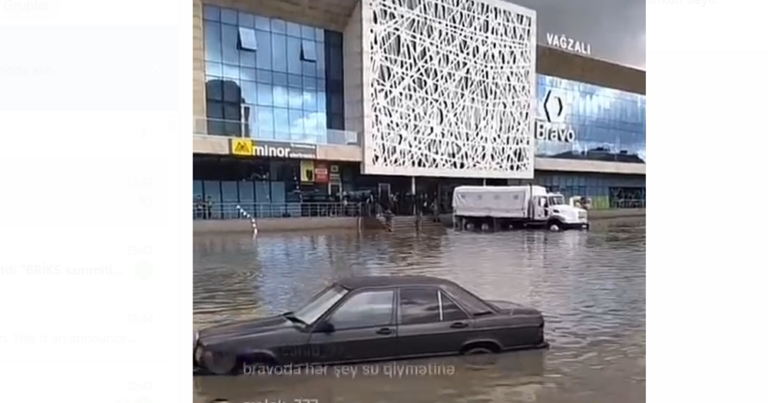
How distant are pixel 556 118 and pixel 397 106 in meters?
3.69

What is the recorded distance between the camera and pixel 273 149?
5.05 meters

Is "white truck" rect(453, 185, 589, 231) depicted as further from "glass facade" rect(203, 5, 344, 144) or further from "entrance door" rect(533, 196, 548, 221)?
"glass facade" rect(203, 5, 344, 144)

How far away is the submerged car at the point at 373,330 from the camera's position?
1364 mm

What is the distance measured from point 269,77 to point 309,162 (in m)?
1.43

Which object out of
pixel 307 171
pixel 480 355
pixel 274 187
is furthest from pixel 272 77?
pixel 480 355

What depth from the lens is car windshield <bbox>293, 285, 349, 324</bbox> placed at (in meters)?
1.50

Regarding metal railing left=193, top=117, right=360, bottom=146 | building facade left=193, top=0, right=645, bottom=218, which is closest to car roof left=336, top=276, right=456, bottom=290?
building facade left=193, top=0, right=645, bottom=218

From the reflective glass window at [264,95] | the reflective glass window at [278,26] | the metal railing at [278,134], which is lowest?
the metal railing at [278,134]

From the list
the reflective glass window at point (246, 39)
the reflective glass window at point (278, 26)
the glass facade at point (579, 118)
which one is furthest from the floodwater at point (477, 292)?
the reflective glass window at point (278, 26)

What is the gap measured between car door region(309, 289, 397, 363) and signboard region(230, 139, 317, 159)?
3.34 meters
